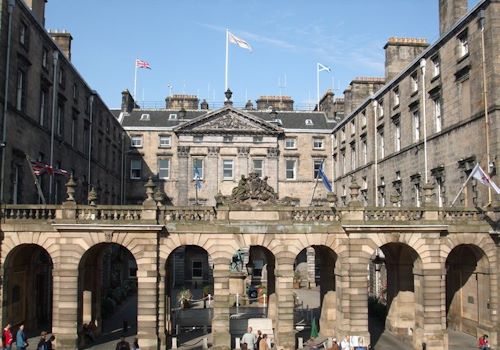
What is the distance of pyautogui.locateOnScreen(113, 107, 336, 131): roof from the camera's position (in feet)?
195

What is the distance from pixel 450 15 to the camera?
3247 cm

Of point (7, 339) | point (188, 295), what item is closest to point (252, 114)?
point (188, 295)

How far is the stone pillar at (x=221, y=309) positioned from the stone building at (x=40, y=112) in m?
11.2

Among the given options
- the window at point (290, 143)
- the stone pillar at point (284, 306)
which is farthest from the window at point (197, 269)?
the stone pillar at point (284, 306)

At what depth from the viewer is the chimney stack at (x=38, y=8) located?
109 feet

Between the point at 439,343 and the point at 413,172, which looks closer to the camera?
the point at 439,343

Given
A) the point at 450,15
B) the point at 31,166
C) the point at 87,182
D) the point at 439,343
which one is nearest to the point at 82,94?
the point at 87,182

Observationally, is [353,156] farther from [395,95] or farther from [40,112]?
[40,112]

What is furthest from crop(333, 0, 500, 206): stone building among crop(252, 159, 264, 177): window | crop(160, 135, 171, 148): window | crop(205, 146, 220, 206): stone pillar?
crop(160, 135, 171, 148): window

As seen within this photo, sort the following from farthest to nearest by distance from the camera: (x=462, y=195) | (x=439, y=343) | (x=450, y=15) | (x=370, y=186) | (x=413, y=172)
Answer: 1. (x=370, y=186)
2. (x=413, y=172)
3. (x=450, y=15)
4. (x=462, y=195)
5. (x=439, y=343)

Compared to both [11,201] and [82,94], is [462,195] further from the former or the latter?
[82,94]

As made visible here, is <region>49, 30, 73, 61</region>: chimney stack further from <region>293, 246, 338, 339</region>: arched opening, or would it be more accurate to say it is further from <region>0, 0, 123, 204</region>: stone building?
<region>293, 246, 338, 339</region>: arched opening

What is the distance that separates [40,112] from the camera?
32.3 m

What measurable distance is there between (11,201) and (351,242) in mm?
17435
